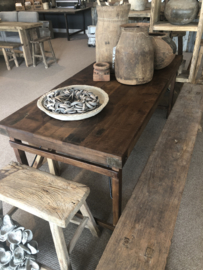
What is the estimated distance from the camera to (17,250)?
3.46 feet

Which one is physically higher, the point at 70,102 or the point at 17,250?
the point at 70,102

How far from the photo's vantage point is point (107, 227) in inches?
47.7

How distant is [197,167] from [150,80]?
77 cm

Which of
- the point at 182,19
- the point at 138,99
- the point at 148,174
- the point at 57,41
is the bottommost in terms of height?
the point at 57,41

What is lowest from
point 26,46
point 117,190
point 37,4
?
point 26,46

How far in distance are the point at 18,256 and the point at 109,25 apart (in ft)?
4.63

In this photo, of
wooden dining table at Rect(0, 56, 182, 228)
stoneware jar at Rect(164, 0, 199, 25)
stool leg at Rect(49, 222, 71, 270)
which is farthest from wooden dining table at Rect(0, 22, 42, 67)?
stool leg at Rect(49, 222, 71, 270)

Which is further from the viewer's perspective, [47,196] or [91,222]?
[91,222]

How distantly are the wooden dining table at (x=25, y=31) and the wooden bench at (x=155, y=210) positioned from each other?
11.6 feet

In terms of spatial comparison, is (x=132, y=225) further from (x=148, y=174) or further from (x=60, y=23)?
(x=60, y=23)

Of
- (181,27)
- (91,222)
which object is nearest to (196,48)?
(181,27)

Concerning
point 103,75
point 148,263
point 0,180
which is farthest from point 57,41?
point 148,263

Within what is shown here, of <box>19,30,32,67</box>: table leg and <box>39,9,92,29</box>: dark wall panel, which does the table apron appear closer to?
<box>19,30,32,67</box>: table leg

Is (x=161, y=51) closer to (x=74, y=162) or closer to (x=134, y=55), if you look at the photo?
(x=134, y=55)
